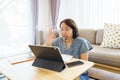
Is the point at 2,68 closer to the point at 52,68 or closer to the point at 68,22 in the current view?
the point at 52,68

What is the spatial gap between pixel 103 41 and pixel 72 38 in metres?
1.22

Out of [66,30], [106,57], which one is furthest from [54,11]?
[66,30]

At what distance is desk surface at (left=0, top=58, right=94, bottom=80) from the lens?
3.35 feet

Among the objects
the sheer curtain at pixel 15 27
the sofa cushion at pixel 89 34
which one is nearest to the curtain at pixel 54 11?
the sheer curtain at pixel 15 27

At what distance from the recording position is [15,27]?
3.17 metres

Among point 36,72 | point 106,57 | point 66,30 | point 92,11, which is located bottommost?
point 106,57

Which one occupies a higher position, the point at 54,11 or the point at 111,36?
the point at 54,11

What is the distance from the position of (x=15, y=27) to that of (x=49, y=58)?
7.22 ft

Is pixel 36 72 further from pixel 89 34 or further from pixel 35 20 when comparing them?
pixel 35 20

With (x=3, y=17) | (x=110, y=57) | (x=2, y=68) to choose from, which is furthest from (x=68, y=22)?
(x=3, y=17)

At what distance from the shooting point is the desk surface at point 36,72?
102 centimetres

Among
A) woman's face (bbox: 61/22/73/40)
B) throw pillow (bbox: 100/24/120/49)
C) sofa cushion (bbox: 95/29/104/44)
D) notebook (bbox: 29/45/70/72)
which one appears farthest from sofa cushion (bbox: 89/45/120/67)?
notebook (bbox: 29/45/70/72)

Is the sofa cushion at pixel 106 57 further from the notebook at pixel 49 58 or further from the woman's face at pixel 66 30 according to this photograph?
the notebook at pixel 49 58

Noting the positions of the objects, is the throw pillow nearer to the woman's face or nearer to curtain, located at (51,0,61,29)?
the woman's face
